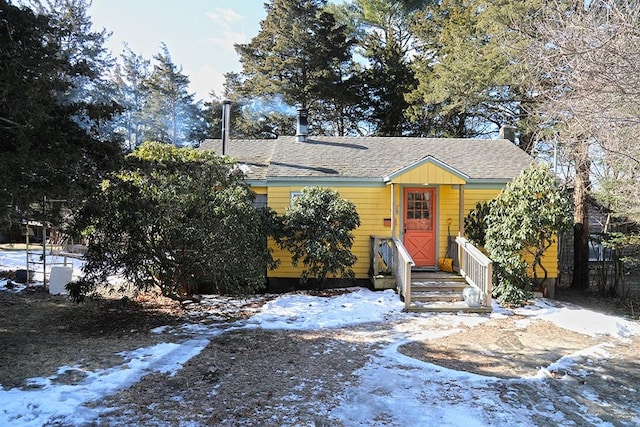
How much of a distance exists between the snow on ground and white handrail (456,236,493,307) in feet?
3.70

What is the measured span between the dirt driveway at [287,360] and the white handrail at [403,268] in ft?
2.03

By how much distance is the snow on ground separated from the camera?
11.8 feet

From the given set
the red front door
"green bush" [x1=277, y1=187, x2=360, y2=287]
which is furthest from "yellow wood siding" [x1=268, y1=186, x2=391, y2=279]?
"green bush" [x1=277, y1=187, x2=360, y2=287]

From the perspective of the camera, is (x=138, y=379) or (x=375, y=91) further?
(x=375, y=91)

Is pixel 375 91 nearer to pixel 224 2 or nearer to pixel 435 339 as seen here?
pixel 224 2

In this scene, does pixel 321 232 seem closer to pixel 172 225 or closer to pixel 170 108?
pixel 172 225

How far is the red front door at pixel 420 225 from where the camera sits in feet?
34.3

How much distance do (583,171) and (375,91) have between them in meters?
14.0

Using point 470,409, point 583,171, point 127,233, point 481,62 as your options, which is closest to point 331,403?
point 470,409

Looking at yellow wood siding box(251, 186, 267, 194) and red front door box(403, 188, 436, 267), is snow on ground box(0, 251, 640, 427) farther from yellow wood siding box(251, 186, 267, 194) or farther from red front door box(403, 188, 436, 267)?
yellow wood siding box(251, 186, 267, 194)

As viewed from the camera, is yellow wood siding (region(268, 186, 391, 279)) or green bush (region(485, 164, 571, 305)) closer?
green bush (region(485, 164, 571, 305))

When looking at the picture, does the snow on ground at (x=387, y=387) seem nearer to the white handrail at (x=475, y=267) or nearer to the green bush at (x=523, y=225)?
the white handrail at (x=475, y=267)

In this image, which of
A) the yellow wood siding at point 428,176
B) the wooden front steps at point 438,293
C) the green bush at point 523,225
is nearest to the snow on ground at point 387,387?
the wooden front steps at point 438,293

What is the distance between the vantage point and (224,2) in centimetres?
1162
